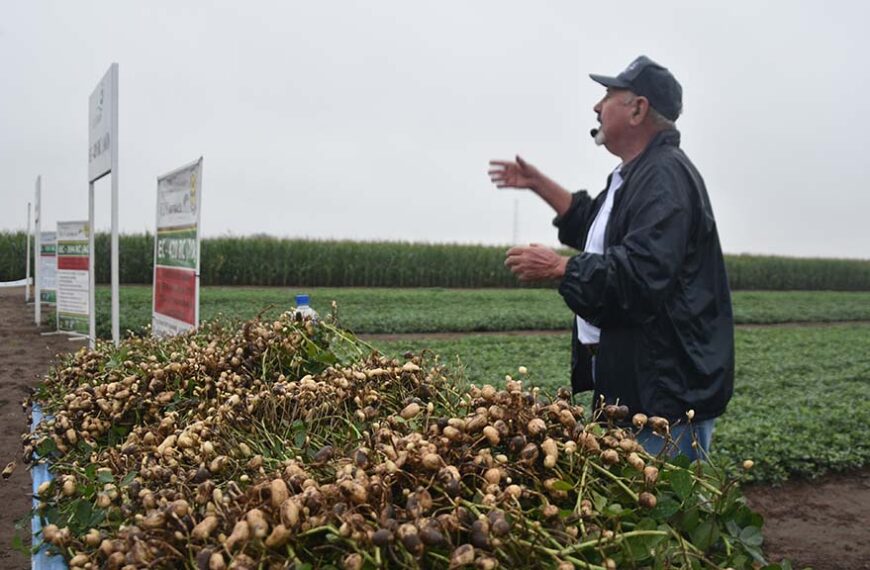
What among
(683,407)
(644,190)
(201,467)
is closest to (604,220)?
(644,190)

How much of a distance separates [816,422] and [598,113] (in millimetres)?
4972

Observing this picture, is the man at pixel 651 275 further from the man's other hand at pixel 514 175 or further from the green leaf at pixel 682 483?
the green leaf at pixel 682 483

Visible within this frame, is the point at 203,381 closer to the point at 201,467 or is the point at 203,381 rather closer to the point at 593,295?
the point at 201,467

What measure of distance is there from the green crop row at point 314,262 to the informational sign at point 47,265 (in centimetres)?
1168

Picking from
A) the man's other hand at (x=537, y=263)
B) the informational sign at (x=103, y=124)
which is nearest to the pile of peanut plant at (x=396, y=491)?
the man's other hand at (x=537, y=263)

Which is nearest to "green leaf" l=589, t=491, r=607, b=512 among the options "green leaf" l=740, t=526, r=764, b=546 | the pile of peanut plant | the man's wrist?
the pile of peanut plant

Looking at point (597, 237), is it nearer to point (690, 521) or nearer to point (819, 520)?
point (690, 521)

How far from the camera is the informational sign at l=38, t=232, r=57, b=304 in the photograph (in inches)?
559

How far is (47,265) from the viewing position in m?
14.5

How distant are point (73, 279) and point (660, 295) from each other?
10.6m

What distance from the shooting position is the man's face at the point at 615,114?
8.66 ft

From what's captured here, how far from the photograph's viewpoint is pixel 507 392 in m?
1.37

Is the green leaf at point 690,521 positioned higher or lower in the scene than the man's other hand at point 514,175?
lower

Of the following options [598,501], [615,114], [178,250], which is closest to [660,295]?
[615,114]
